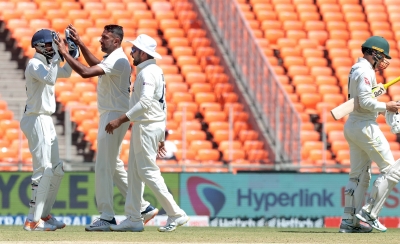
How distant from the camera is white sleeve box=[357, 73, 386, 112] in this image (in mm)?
10336

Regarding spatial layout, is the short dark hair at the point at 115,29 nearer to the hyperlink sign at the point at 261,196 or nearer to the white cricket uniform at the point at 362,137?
the white cricket uniform at the point at 362,137

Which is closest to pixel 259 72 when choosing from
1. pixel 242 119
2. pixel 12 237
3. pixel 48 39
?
pixel 242 119

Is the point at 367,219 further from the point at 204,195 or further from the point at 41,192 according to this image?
the point at 204,195

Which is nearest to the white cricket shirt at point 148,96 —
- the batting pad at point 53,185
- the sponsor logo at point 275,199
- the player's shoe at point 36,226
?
the batting pad at point 53,185

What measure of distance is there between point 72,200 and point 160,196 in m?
4.94

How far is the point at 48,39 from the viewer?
10.6 metres

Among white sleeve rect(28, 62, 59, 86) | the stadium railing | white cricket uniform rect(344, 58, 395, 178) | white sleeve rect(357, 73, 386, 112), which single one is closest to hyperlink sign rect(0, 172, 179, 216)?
the stadium railing

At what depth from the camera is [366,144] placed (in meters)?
10.5

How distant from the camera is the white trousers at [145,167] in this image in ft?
33.3

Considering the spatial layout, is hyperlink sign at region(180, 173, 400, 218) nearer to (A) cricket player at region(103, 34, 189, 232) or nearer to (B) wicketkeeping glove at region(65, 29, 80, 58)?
(A) cricket player at region(103, 34, 189, 232)

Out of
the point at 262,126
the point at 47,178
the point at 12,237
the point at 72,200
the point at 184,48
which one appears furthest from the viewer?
the point at 184,48

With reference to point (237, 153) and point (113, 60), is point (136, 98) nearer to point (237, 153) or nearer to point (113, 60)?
point (113, 60)

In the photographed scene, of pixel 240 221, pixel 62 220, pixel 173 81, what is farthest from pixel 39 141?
pixel 173 81

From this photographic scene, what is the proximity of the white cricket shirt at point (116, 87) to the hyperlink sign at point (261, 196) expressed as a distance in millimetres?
4816
